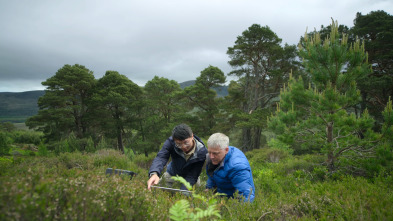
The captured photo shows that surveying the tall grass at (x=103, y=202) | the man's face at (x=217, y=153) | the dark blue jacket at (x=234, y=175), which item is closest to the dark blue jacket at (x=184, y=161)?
the dark blue jacket at (x=234, y=175)

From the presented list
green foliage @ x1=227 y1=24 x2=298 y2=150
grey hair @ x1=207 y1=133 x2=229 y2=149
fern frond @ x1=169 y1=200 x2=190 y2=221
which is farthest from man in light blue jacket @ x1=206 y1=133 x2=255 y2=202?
green foliage @ x1=227 y1=24 x2=298 y2=150

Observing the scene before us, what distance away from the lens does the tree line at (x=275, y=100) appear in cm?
514

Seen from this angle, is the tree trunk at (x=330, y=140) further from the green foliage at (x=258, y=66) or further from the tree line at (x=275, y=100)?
the green foliage at (x=258, y=66)

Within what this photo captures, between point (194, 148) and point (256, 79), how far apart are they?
53.5 ft

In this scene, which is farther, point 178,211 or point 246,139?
point 246,139

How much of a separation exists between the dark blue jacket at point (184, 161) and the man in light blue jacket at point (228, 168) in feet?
1.47

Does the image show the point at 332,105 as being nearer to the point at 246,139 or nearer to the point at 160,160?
the point at 160,160

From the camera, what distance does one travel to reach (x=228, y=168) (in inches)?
110

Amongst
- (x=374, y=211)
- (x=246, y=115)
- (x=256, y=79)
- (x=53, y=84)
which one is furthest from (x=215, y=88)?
(x=374, y=211)

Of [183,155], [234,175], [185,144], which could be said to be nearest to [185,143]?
[185,144]

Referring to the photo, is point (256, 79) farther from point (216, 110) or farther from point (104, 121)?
point (104, 121)

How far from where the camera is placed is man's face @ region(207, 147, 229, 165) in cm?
277

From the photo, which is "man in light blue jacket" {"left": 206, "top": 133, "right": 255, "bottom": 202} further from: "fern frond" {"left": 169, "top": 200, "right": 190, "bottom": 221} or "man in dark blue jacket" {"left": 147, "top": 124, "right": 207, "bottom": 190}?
"fern frond" {"left": 169, "top": 200, "right": 190, "bottom": 221}

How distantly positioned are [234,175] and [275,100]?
56.3 feet
